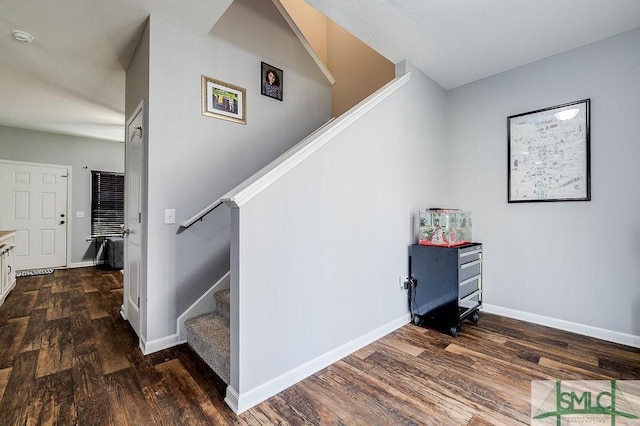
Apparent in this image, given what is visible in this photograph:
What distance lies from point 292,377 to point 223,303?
33.2 inches

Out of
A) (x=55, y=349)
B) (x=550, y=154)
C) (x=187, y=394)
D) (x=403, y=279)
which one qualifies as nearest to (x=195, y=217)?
(x=187, y=394)

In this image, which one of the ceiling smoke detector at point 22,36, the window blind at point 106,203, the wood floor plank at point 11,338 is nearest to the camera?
the wood floor plank at point 11,338

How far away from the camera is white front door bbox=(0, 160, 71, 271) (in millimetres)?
4844

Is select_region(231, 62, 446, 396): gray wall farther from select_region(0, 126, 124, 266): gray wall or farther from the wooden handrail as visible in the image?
select_region(0, 126, 124, 266): gray wall

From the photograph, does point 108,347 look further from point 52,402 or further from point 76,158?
point 76,158

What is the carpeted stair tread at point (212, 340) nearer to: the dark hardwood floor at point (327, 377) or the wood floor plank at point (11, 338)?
the dark hardwood floor at point (327, 377)

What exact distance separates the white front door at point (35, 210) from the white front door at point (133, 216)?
373cm

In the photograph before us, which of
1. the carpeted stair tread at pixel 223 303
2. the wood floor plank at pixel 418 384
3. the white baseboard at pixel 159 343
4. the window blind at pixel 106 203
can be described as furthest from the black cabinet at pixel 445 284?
the window blind at pixel 106 203

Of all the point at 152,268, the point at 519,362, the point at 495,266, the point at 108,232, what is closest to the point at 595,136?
the point at 495,266

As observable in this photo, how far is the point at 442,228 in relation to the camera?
102 inches

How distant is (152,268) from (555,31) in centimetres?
350

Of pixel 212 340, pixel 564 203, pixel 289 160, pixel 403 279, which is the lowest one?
pixel 212 340

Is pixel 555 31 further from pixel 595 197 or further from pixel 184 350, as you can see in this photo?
pixel 184 350

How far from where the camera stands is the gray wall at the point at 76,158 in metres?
4.98
